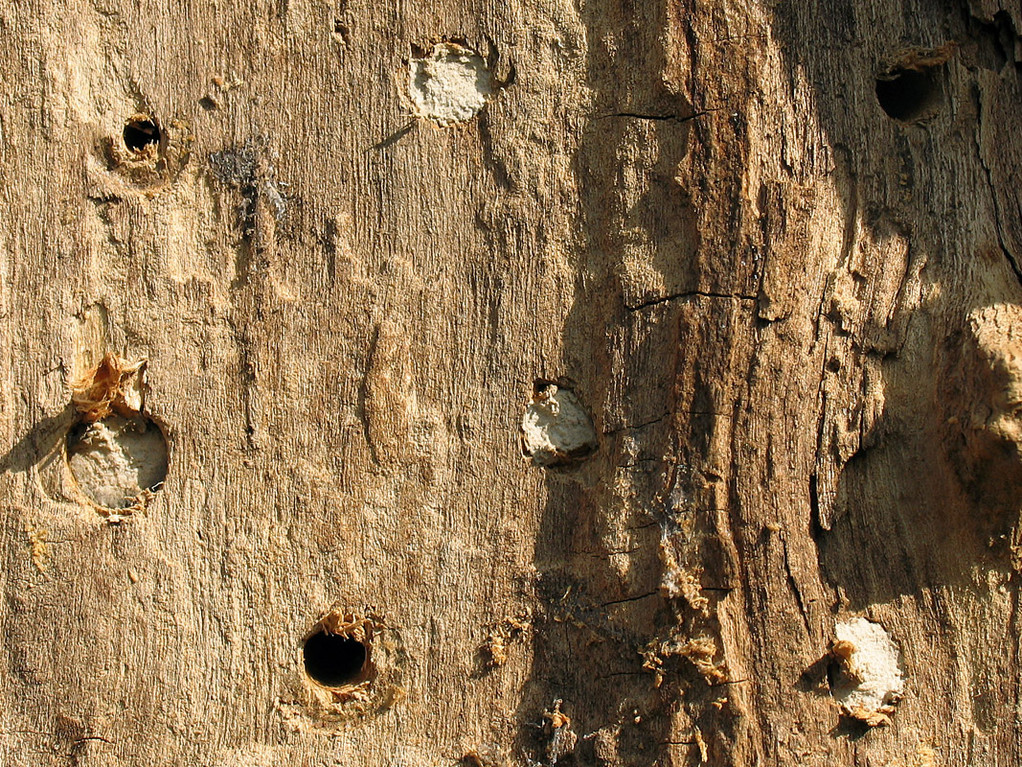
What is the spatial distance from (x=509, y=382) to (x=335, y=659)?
0.72 meters

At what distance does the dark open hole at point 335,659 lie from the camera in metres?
2.00

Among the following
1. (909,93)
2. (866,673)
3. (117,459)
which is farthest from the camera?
(909,93)

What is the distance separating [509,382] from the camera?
6.62 ft

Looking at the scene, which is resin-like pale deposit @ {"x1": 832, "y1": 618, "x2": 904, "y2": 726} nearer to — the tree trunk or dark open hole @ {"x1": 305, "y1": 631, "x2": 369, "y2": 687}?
the tree trunk

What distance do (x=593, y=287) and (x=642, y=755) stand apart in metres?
0.96

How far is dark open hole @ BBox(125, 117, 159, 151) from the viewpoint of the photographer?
207 centimetres

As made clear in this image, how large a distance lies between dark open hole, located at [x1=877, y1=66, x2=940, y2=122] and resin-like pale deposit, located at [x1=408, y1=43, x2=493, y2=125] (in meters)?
0.88

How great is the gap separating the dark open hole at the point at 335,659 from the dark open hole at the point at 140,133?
1141 millimetres

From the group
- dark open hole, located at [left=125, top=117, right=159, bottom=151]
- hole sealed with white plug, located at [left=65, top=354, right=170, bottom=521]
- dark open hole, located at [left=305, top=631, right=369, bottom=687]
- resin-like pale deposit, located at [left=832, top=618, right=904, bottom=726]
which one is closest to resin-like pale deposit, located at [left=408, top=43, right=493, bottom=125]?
dark open hole, located at [left=125, top=117, right=159, bottom=151]

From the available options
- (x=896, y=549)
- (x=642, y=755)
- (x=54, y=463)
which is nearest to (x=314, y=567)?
(x=54, y=463)

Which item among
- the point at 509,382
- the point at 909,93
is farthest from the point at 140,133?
the point at 909,93

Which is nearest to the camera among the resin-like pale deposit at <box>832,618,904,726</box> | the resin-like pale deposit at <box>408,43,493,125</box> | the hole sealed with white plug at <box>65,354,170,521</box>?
the resin-like pale deposit at <box>832,618,904,726</box>

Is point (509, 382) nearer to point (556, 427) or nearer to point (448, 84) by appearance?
point (556, 427)

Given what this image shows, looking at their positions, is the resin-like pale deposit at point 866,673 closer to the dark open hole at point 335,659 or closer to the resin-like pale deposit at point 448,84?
the dark open hole at point 335,659
